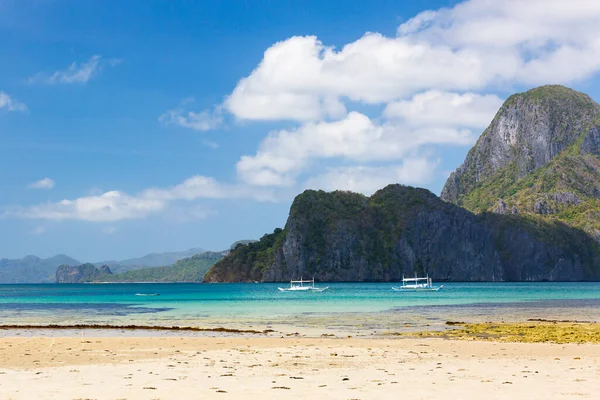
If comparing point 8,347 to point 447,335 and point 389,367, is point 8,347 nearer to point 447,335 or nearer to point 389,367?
point 389,367

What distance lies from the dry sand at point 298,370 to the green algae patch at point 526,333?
3.43 metres

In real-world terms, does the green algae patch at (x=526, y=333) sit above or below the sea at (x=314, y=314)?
above

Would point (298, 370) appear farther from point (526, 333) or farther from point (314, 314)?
point (314, 314)

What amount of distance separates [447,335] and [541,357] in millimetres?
12614

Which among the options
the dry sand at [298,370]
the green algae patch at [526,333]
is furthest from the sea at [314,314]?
the dry sand at [298,370]

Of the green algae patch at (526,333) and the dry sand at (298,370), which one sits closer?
the dry sand at (298,370)

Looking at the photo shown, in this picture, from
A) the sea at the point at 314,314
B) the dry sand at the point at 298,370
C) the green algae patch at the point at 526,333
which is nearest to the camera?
the dry sand at the point at 298,370

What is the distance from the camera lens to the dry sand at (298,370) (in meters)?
17.7

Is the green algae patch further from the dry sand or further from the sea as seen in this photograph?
the sea

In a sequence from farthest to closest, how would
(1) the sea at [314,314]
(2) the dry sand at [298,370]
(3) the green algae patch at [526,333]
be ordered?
(1) the sea at [314,314] → (3) the green algae patch at [526,333] → (2) the dry sand at [298,370]

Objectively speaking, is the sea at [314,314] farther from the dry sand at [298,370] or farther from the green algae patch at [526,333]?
the dry sand at [298,370]

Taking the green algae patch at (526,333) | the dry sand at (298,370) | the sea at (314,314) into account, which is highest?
the dry sand at (298,370)

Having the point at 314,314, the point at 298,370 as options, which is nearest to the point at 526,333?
the point at 298,370

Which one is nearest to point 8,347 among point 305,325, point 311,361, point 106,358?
point 106,358
